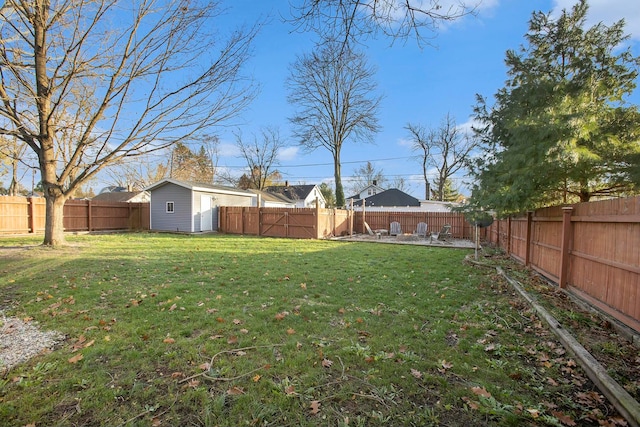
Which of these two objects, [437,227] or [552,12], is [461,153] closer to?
[437,227]

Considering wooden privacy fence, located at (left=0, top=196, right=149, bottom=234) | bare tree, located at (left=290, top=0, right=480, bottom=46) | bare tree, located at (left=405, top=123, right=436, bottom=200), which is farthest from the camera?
bare tree, located at (left=405, top=123, right=436, bottom=200)

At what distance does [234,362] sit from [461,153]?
3388cm

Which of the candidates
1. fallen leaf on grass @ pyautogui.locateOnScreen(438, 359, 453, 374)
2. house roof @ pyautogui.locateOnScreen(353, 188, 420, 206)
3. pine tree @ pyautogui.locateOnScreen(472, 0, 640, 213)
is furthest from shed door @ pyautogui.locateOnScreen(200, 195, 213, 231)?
house roof @ pyautogui.locateOnScreen(353, 188, 420, 206)

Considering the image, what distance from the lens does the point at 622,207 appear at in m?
3.68

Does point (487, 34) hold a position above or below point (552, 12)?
below

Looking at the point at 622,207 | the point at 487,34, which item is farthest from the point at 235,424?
the point at 622,207

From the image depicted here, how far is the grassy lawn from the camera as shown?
217 centimetres

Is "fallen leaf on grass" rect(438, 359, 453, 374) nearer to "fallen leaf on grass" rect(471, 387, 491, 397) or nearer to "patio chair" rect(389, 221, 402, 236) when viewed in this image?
"fallen leaf on grass" rect(471, 387, 491, 397)

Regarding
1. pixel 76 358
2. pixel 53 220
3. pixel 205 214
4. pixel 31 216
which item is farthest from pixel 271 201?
pixel 76 358

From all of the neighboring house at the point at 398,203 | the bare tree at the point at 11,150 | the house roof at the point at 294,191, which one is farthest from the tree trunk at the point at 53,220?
the house roof at the point at 294,191

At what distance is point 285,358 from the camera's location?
290cm

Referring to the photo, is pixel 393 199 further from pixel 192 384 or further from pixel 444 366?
pixel 192 384

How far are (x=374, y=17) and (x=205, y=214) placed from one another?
1661cm

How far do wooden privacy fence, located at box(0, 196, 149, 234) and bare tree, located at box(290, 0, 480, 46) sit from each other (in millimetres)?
17876
